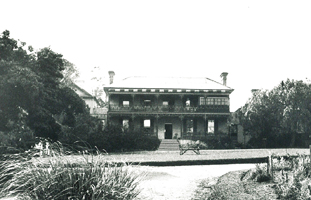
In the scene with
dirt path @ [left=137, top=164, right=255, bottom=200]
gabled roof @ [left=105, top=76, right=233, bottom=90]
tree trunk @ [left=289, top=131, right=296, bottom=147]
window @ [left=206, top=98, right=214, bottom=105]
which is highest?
gabled roof @ [left=105, top=76, right=233, bottom=90]

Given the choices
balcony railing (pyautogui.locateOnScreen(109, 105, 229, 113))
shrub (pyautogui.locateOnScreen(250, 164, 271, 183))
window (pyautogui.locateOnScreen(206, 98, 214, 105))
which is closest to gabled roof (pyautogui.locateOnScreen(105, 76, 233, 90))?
window (pyautogui.locateOnScreen(206, 98, 214, 105))

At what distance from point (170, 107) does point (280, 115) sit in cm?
1019

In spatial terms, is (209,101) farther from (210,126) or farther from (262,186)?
(262,186)

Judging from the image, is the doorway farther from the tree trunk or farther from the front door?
the tree trunk

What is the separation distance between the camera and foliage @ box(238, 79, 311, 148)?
98.0 feet

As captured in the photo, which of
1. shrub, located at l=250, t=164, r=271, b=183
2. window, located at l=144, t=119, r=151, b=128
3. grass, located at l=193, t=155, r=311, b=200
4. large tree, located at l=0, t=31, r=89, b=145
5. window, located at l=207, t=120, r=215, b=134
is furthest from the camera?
window, located at l=207, t=120, r=215, b=134

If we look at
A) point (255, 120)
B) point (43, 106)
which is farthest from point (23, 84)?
point (255, 120)

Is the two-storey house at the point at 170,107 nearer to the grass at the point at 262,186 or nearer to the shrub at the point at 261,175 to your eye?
the grass at the point at 262,186

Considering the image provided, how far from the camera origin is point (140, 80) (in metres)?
35.3

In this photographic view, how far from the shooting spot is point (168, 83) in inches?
1368

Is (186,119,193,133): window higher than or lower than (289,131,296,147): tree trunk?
higher

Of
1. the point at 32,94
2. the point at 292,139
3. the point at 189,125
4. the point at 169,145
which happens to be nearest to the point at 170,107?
the point at 189,125

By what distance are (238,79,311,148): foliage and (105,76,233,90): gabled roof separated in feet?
11.7

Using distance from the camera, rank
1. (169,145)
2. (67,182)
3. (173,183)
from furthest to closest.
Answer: (169,145), (173,183), (67,182)
